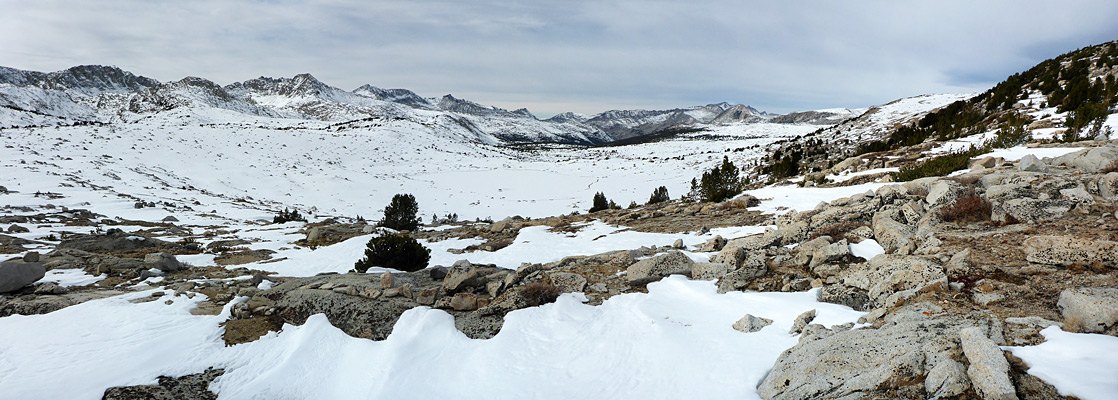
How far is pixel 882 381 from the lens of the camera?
3.32m

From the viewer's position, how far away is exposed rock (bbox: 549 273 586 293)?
7121 mm

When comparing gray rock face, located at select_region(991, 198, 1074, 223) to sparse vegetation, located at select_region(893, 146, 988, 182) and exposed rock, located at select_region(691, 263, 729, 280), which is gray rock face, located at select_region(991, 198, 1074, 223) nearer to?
exposed rock, located at select_region(691, 263, 729, 280)

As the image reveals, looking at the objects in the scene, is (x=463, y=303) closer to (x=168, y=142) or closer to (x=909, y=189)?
(x=909, y=189)

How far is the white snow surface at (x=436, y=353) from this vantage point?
14.6 ft

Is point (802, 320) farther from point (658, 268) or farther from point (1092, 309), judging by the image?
point (658, 268)

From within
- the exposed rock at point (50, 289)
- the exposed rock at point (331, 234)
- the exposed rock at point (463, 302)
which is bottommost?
the exposed rock at point (331, 234)

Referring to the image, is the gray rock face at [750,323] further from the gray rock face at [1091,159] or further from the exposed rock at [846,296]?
the gray rock face at [1091,159]

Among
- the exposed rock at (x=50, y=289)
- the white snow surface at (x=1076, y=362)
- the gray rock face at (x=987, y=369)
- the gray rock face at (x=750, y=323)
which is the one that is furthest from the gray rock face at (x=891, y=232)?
the exposed rock at (x=50, y=289)

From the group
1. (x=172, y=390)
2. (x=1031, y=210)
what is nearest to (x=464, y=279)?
(x=172, y=390)

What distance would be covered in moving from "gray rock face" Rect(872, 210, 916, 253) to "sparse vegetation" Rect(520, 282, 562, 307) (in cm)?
514

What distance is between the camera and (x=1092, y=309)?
3445 mm

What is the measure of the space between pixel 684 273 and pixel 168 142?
2389 inches

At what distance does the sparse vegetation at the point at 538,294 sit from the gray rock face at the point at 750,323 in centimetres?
271

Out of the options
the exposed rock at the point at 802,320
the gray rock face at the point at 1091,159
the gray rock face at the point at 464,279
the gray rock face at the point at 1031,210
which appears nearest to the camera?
the exposed rock at the point at 802,320
